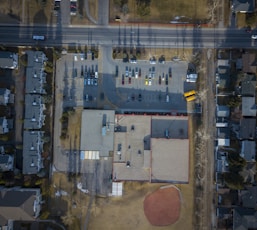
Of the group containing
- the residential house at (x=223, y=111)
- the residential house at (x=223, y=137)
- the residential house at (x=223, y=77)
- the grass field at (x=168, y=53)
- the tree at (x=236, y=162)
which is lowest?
the tree at (x=236, y=162)

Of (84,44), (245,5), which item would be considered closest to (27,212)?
(84,44)

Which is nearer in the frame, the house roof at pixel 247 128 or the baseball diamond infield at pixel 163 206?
the house roof at pixel 247 128

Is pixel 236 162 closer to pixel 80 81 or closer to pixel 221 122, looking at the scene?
pixel 221 122

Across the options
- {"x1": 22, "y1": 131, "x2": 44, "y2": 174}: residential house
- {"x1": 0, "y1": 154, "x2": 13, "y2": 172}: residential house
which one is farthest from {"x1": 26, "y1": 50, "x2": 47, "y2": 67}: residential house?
{"x1": 0, "y1": 154, "x2": 13, "y2": 172}: residential house

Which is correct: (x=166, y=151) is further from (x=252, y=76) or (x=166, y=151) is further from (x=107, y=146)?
(x=252, y=76)

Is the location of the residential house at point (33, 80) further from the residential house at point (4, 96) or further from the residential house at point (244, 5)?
the residential house at point (244, 5)

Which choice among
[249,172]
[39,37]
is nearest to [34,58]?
[39,37]

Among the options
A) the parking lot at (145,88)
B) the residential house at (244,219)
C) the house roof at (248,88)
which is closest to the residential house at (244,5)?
the house roof at (248,88)
